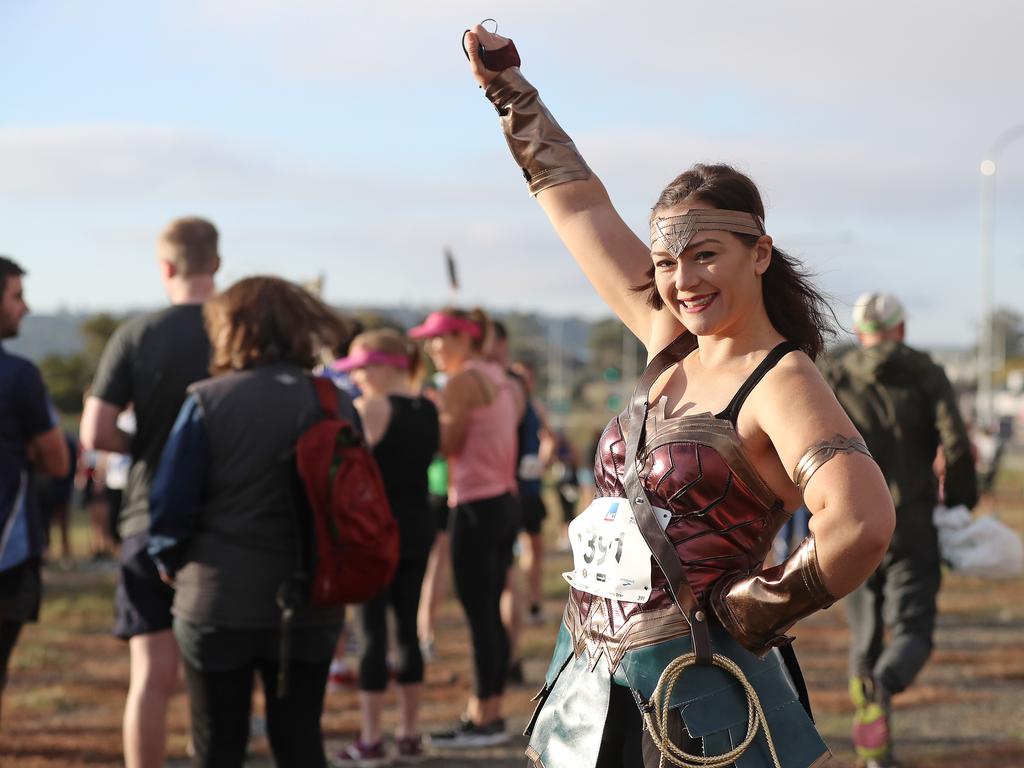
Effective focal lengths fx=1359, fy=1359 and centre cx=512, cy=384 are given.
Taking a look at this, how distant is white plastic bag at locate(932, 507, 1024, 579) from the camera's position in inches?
273

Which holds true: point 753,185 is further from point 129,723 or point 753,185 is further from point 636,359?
point 636,359

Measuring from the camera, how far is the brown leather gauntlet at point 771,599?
97.6 inches

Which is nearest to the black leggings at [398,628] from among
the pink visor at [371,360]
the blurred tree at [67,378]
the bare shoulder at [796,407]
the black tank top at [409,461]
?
the black tank top at [409,461]

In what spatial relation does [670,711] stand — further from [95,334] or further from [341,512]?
[95,334]

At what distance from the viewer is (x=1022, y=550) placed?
721 cm

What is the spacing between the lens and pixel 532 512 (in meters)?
9.57

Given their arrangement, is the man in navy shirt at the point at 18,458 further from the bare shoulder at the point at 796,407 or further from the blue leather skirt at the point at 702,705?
the bare shoulder at the point at 796,407

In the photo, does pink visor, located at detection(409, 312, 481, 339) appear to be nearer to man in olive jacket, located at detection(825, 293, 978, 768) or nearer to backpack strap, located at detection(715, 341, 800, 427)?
man in olive jacket, located at detection(825, 293, 978, 768)

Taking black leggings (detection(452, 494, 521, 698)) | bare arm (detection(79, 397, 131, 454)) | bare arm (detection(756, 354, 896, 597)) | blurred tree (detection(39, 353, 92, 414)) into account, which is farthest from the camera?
blurred tree (detection(39, 353, 92, 414))

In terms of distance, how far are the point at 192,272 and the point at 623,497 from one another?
2716 millimetres

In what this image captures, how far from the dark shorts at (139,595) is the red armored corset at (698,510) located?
7.68 ft

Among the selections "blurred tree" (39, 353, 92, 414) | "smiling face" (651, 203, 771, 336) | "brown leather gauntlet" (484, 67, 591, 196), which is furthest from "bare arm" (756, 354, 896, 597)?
"blurred tree" (39, 353, 92, 414)

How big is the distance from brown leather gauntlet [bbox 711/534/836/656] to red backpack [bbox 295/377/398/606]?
167 cm

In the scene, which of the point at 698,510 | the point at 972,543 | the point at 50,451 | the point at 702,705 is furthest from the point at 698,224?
the point at 972,543
